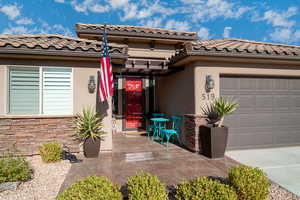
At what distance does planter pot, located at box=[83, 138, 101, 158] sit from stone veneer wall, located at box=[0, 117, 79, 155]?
52cm

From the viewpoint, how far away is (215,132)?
549 centimetres

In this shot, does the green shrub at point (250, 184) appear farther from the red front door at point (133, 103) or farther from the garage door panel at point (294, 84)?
the red front door at point (133, 103)

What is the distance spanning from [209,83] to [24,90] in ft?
20.4

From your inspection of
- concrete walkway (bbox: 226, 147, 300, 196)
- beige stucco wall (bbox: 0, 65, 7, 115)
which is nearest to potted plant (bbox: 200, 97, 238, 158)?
concrete walkway (bbox: 226, 147, 300, 196)

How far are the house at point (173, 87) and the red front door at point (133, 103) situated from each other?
2852mm

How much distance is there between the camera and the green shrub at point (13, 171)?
3720 millimetres

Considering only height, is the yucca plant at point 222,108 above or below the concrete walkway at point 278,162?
above

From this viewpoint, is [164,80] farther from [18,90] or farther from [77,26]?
[18,90]

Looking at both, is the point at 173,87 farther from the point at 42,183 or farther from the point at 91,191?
the point at 91,191

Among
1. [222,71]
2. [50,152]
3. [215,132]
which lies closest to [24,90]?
[50,152]

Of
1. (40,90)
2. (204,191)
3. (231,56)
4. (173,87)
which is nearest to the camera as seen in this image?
(204,191)

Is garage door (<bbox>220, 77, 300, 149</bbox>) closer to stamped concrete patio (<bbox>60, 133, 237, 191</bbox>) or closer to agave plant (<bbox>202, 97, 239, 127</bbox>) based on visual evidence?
agave plant (<bbox>202, 97, 239, 127</bbox>)

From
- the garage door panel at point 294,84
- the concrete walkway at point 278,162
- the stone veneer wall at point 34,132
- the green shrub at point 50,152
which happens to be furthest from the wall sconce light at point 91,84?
the garage door panel at point 294,84

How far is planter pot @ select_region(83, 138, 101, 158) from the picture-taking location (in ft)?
17.8
